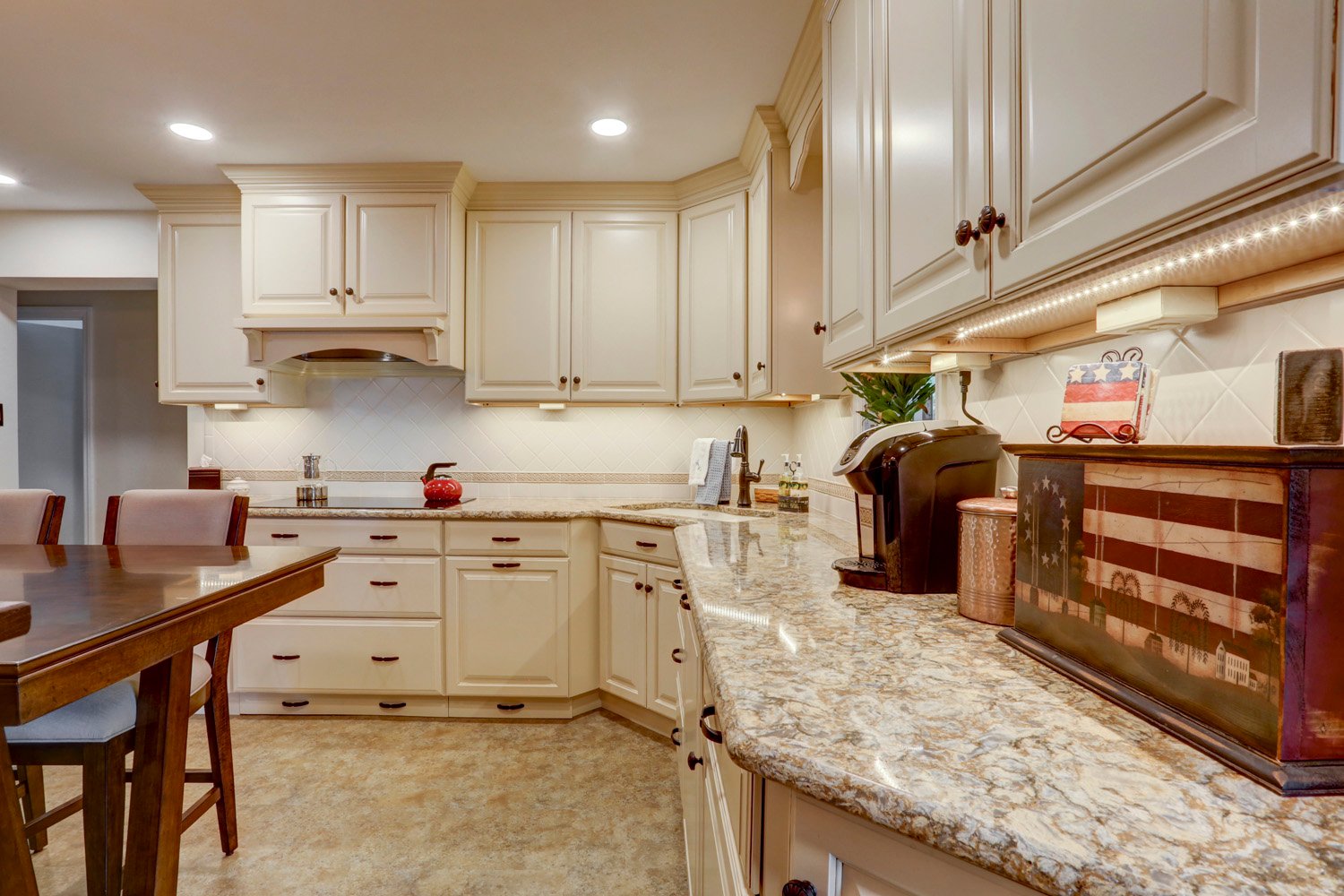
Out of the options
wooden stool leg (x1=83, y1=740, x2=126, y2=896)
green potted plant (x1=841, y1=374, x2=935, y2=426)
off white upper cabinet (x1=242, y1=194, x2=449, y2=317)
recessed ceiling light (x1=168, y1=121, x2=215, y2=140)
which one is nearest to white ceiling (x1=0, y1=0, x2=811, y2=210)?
recessed ceiling light (x1=168, y1=121, x2=215, y2=140)

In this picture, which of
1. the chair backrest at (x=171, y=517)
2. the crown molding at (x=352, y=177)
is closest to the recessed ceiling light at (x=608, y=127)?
the crown molding at (x=352, y=177)

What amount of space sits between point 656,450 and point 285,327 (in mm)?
1816

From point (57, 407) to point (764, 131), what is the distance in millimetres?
5592

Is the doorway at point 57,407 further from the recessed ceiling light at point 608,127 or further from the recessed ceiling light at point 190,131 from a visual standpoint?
the recessed ceiling light at point 608,127

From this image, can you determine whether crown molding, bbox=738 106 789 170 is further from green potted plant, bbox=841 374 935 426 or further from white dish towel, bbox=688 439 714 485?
white dish towel, bbox=688 439 714 485

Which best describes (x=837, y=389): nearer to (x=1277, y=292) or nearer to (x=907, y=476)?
(x=907, y=476)

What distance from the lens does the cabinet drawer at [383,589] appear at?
2867mm

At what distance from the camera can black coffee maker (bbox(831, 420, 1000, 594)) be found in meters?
1.20

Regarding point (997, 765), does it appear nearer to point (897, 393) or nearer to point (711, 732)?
point (711, 732)

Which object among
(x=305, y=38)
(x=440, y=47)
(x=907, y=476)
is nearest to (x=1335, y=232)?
(x=907, y=476)

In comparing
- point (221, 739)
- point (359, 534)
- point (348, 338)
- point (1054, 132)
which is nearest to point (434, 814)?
point (221, 739)

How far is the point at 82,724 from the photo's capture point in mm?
1453

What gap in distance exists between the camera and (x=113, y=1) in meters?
1.91

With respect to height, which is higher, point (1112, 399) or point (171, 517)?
point (1112, 399)
